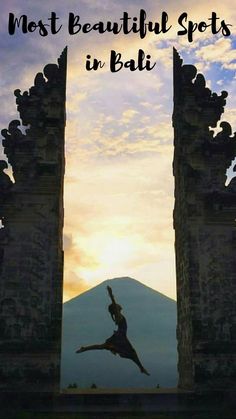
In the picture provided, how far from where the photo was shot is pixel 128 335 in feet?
474

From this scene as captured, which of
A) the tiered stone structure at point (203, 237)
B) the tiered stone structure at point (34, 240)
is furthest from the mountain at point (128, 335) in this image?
the tiered stone structure at point (34, 240)

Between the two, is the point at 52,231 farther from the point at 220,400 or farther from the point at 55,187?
the point at 220,400

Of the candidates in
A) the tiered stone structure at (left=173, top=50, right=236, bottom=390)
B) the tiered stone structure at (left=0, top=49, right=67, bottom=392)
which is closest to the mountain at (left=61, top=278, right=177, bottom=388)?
the tiered stone structure at (left=173, top=50, right=236, bottom=390)

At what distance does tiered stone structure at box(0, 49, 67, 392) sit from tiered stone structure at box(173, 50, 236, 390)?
3391mm

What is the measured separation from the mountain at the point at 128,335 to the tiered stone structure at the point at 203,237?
8766cm

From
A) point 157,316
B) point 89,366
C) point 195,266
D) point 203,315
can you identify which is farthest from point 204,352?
point 157,316

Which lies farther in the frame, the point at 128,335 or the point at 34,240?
the point at 128,335

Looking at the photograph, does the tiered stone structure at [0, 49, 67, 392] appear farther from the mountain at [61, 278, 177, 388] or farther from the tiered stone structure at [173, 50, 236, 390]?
the mountain at [61, 278, 177, 388]

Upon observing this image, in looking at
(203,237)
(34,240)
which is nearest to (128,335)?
(203,237)

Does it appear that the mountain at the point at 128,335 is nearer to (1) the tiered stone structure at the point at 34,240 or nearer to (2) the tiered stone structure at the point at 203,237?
(2) the tiered stone structure at the point at 203,237

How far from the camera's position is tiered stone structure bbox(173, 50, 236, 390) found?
13.7 metres

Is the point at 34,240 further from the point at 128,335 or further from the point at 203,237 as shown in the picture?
the point at 128,335

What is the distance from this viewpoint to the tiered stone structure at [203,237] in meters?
13.7

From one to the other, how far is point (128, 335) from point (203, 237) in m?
134
